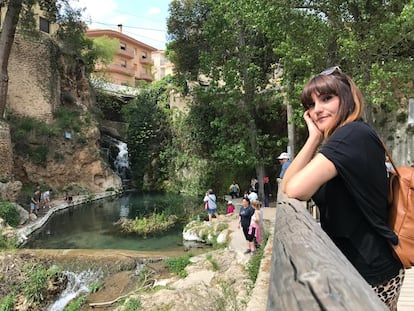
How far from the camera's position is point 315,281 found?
3.03 feet

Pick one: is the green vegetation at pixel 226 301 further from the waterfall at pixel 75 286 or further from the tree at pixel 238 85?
the tree at pixel 238 85

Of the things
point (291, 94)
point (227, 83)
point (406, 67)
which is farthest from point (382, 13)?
point (227, 83)

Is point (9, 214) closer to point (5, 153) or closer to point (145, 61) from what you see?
point (5, 153)

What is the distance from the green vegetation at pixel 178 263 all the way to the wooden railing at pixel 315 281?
7968 millimetres

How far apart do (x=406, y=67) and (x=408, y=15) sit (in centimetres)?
188

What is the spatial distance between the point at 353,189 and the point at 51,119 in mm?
24328

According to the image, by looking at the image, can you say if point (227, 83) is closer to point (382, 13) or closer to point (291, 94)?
point (291, 94)

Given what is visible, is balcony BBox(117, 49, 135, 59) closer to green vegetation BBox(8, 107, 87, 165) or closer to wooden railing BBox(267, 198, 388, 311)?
green vegetation BBox(8, 107, 87, 165)

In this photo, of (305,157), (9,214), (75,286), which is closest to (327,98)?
(305,157)

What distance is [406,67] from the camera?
32.0 feet

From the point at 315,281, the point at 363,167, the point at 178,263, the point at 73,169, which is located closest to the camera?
the point at 315,281

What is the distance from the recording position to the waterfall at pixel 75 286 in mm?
8445

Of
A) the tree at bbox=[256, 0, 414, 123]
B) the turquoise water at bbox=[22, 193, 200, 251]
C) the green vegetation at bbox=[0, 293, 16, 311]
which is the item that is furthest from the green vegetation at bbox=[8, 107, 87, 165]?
the tree at bbox=[256, 0, 414, 123]

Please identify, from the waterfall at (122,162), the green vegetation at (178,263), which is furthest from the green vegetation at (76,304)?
the waterfall at (122,162)
